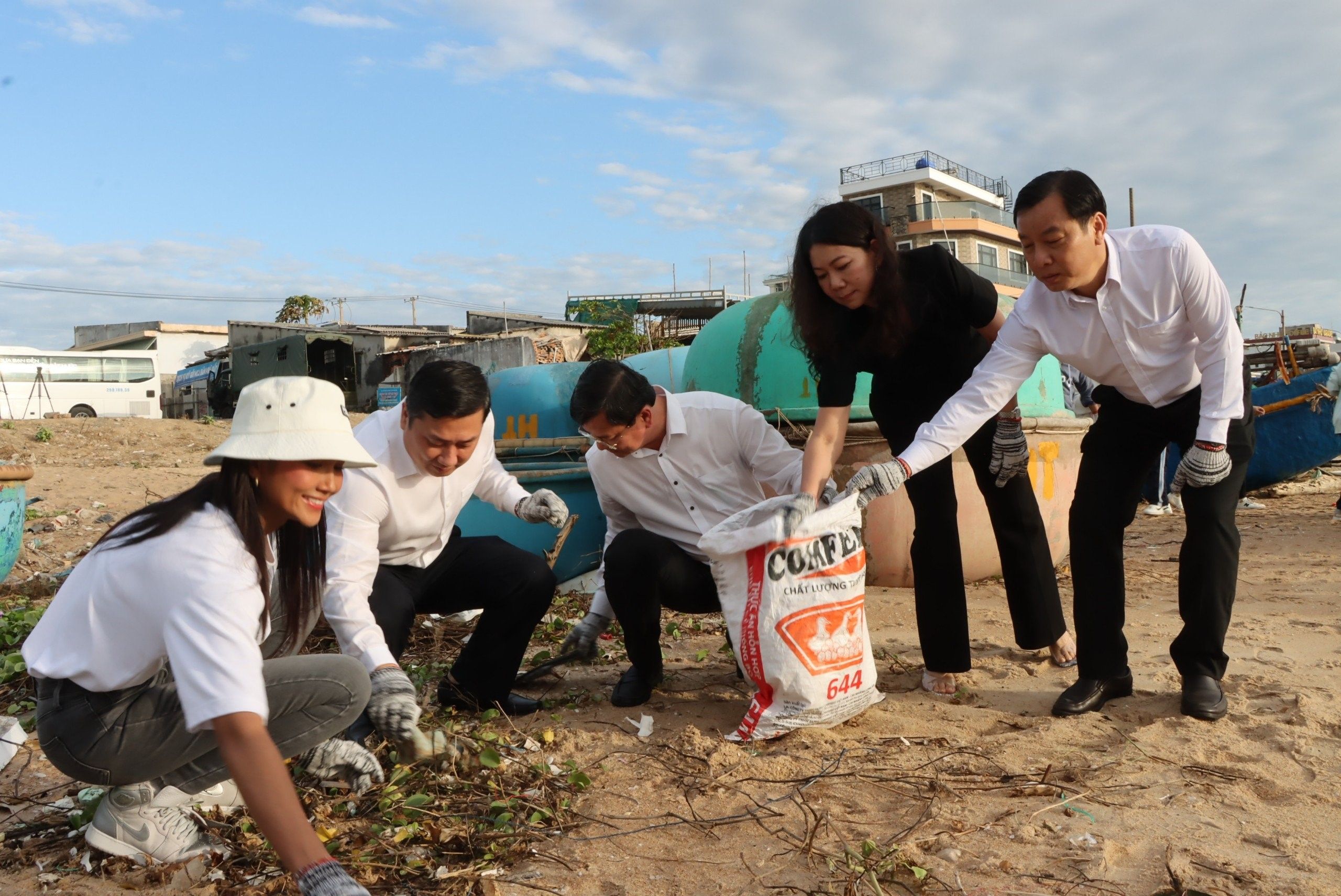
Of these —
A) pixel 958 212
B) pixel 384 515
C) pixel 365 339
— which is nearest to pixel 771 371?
pixel 384 515

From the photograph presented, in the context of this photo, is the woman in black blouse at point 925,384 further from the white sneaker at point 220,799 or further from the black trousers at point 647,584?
the white sneaker at point 220,799

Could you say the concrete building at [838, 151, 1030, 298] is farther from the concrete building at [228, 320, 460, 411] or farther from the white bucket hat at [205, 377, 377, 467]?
the white bucket hat at [205, 377, 377, 467]

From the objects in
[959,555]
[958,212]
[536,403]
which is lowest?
[959,555]

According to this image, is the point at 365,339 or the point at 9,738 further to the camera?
the point at 365,339

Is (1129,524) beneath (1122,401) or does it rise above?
beneath

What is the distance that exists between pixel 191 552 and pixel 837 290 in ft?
5.92

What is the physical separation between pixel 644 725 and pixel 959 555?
3.57 feet

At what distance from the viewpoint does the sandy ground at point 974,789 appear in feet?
6.21

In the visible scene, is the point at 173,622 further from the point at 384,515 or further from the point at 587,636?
the point at 587,636

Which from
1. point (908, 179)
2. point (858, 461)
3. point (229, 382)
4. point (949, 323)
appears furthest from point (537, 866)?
point (908, 179)

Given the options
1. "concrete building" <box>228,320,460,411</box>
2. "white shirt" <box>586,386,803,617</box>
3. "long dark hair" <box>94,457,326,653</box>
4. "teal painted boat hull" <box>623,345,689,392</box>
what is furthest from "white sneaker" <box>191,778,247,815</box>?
"concrete building" <box>228,320,460,411</box>

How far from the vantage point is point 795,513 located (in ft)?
8.29

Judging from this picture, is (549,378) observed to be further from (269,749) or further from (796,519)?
(269,749)

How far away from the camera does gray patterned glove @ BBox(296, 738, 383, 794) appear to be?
242 centimetres
